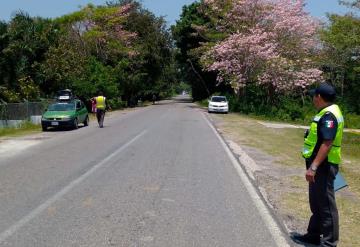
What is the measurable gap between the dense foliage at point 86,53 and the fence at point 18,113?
200 centimetres

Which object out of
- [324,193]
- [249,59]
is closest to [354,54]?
[249,59]

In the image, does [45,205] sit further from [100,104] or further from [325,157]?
[100,104]

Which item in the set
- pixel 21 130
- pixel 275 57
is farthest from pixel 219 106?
pixel 21 130

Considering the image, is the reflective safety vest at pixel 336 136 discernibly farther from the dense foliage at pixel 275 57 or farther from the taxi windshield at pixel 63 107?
the dense foliage at pixel 275 57

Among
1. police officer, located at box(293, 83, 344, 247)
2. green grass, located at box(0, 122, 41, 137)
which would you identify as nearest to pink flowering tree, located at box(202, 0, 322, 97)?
green grass, located at box(0, 122, 41, 137)

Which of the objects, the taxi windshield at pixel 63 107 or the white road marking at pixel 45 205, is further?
the taxi windshield at pixel 63 107

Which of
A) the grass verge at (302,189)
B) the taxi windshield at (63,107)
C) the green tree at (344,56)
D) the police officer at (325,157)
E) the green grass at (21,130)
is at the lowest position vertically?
the green grass at (21,130)

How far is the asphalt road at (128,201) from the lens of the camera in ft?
21.1

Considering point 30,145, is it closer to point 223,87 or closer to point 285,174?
point 285,174

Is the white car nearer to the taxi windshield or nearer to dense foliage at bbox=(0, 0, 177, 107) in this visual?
dense foliage at bbox=(0, 0, 177, 107)

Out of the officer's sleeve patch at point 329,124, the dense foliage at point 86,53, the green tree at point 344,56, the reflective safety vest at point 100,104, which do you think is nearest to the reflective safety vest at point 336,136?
the officer's sleeve patch at point 329,124

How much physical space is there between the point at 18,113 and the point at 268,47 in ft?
77.2

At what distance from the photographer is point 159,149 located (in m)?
16.5

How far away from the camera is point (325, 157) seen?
589cm
